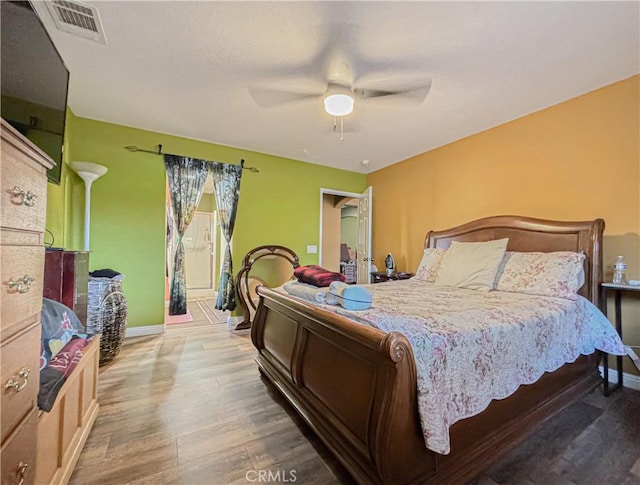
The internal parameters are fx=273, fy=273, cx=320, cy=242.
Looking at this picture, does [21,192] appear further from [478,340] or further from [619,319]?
[619,319]

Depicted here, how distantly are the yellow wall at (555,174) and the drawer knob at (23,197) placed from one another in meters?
3.90

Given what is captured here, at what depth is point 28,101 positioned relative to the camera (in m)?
1.54

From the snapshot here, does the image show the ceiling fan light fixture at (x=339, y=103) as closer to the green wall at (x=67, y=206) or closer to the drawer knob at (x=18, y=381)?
the drawer knob at (x=18, y=381)

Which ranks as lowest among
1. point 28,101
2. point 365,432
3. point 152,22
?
point 365,432

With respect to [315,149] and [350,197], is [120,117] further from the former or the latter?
[350,197]

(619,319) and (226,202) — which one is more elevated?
(226,202)

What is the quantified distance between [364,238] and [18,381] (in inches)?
174

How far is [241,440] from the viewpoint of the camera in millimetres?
1651

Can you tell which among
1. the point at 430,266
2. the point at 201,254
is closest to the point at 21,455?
the point at 430,266

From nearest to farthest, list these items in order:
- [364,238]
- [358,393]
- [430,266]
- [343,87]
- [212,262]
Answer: [358,393], [343,87], [430,266], [364,238], [212,262]

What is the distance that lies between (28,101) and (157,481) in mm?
2160

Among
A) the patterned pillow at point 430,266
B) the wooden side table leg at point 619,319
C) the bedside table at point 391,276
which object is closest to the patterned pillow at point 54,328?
the patterned pillow at point 430,266

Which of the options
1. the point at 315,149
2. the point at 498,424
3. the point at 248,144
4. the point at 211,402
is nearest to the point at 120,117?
the point at 248,144

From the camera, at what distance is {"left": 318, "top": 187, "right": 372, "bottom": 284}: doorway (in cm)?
480
